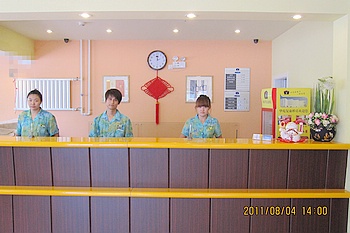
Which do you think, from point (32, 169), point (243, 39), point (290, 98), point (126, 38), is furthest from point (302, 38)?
point (32, 169)

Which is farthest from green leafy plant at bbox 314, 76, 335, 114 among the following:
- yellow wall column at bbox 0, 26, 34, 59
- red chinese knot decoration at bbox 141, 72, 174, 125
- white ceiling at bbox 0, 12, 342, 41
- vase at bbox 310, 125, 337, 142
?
yellow wall column at bbox 0, 26, 34, 59

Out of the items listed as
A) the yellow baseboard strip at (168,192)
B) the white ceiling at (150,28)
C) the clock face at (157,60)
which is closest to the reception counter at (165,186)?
the yellow baseboard strip at (168,192)

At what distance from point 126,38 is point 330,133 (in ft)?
11.7

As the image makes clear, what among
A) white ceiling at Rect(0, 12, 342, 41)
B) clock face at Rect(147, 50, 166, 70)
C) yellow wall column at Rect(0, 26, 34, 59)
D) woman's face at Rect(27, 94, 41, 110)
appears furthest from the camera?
clock face at Rect(147, 50, 166, 70)

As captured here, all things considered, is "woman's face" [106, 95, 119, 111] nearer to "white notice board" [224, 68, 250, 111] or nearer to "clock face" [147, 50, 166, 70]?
"clock face" [147, 50, 166, 70]

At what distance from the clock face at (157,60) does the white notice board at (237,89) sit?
1.09 metres

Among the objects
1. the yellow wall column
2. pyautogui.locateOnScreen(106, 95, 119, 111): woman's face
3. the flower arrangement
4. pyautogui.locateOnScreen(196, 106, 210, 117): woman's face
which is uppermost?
the yellow wall column

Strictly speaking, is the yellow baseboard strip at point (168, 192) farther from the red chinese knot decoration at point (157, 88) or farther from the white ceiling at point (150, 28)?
the red chinese knot decoration at point (157, 88)

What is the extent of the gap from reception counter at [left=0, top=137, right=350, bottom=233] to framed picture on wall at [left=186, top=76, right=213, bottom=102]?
9.78 ft

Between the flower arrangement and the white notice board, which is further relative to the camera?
the white notice board

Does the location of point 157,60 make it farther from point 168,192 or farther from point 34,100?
point 168,192

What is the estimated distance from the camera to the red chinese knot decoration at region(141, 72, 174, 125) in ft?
16.5

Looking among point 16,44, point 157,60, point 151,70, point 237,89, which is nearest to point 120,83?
point 151,70

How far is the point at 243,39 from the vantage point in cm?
487
